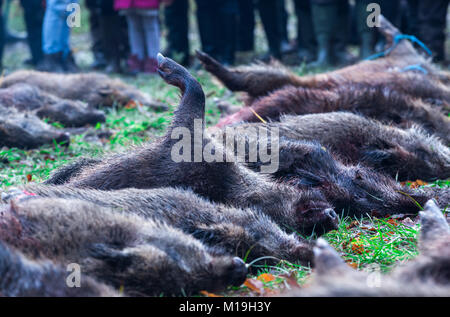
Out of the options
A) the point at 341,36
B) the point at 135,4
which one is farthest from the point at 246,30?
the point at 135,4

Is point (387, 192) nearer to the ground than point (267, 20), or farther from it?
nearer to the ground

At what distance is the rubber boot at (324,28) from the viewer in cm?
880

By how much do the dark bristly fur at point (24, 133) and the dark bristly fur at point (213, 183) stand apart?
2.26 meters

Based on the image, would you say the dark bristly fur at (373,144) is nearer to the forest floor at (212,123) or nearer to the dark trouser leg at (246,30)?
the forest floor at (212,123)

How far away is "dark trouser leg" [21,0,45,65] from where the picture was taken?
32.8ft

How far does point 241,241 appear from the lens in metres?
2.66

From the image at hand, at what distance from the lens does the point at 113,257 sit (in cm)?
215

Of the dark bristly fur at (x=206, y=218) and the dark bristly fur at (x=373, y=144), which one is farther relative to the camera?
the dark bristly fur at (x=373, y=144)

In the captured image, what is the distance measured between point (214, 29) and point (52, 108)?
436 cm

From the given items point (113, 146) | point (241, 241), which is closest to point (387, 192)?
point (241, 241)

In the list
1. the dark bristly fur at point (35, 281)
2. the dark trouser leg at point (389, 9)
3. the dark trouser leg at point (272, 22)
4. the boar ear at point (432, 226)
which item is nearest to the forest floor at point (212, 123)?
the boar ear at point (432, 226)

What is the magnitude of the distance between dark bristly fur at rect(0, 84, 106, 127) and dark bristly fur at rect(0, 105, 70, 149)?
26.6 inches

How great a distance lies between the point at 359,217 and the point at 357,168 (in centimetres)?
39
